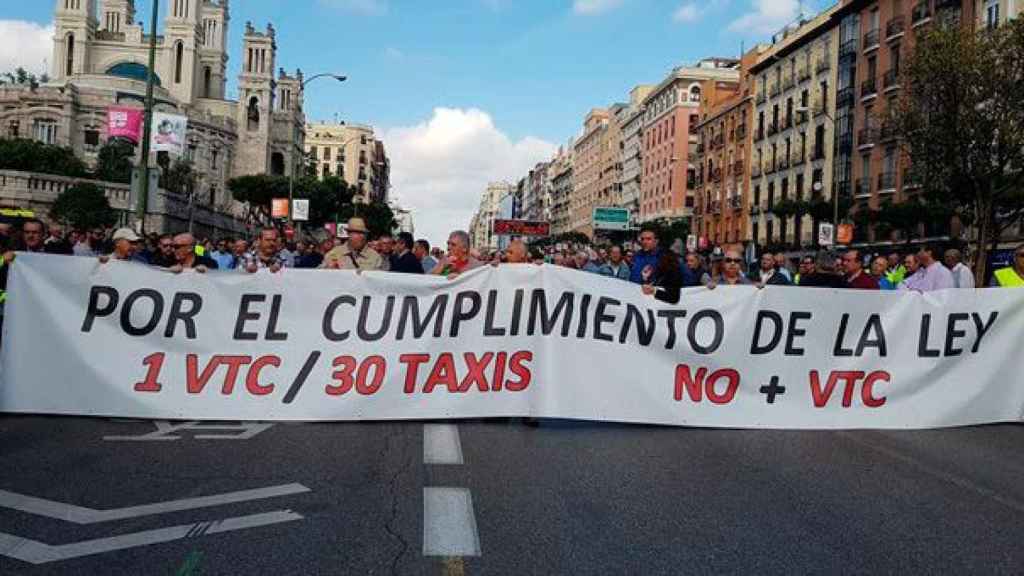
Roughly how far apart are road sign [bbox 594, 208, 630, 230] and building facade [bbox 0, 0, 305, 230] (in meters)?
56.8

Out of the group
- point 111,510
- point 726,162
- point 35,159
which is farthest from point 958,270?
point 35,159

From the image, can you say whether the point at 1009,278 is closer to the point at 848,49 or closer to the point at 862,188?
the point at 862,188

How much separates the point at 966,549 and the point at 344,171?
17917 cm

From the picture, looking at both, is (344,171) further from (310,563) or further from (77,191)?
(310,563)

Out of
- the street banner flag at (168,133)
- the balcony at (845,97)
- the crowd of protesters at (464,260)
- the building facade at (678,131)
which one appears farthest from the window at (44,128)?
the crowd of protesters at (464,260)

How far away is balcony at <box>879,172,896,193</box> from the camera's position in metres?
50.2

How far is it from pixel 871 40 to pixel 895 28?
9.15ft

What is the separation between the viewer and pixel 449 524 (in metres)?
5.08

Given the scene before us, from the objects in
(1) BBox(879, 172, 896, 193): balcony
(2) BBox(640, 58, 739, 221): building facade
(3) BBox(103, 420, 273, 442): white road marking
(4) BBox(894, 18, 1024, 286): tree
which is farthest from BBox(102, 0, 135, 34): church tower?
(3) BBox(103, 420, 273, 442): white road marking

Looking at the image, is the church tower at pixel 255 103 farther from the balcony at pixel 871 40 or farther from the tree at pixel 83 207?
the balcony at pixel 871 40

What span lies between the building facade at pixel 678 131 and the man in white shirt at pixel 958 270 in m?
74.4

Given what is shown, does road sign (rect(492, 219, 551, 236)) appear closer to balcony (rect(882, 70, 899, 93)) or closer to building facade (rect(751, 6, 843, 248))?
building facade (rect(751, 6, 843, 248))

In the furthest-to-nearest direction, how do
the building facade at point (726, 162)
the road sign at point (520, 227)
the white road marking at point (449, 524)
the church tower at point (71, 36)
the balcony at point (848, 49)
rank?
1. the church tower at point (71, 36)
2. the building facade at point (726, 162)
3. the balcony at point (848, 49)
4. the road sign at point (520, 227)
5. the white road marking at point (449, 524)

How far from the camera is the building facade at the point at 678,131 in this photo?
89.8 m
